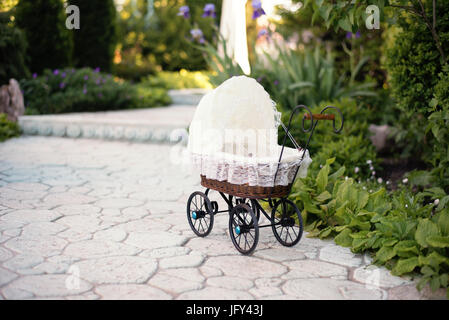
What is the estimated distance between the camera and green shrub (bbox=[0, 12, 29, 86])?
812cm

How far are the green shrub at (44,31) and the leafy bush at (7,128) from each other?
1.92m

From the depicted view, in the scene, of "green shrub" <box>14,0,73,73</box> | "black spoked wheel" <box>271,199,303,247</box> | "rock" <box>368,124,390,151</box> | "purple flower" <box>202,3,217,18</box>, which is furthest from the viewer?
"green shrub" <box>14,0,73,73</box>

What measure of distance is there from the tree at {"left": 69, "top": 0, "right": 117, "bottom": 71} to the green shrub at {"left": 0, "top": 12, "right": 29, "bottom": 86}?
8.73ft

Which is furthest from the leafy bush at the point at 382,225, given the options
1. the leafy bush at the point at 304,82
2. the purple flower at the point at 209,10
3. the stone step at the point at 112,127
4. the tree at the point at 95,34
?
the tree at the point at 95,34

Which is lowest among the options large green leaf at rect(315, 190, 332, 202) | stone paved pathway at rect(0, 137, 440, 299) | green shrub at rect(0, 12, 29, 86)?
stone paved pathway at rect(0, 137, 440, 299)

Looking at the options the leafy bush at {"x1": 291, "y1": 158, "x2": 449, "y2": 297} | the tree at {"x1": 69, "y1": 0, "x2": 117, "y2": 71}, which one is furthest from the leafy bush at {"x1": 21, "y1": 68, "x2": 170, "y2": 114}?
the leafy bush at {"x1": 291, "y1": 158, "x2": 449, "y2": 297}

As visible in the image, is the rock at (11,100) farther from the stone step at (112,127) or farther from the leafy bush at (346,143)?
the leafy bush at (346,143)

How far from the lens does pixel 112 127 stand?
8203mm

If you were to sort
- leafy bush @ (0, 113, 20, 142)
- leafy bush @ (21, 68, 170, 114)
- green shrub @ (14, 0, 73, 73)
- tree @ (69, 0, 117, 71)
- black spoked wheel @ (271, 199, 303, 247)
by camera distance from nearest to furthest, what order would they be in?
black spoked wheel @ (271, 199, 303, 247) → leafy bush @ (0, 113, 20, 142) → leafy bush @ (21, 68, 170, 114) → green shrub @ (14, 0, 73, 73) → tree @ (69, 0, 117, 71)

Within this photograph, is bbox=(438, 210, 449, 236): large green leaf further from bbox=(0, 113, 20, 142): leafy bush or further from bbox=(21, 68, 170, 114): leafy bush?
bbox=(21, 68, 170, 114): leafy bush

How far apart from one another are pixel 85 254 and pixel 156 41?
42.0ft

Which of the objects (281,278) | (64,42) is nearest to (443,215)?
(281,278)

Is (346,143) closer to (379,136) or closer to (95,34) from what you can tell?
(379,136)

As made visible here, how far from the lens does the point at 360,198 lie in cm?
387
